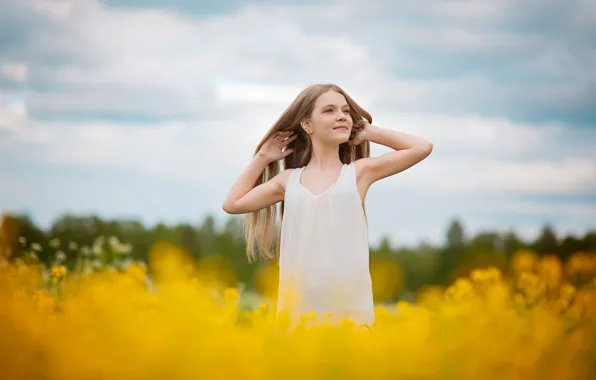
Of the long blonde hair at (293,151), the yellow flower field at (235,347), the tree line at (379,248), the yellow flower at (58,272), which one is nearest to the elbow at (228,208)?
the long blonde hair at (293,151)

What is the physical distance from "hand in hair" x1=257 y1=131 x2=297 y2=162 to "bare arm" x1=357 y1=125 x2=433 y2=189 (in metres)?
0.61

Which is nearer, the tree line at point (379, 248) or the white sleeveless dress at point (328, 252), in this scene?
the white sleeveless dress at point (328, 252)

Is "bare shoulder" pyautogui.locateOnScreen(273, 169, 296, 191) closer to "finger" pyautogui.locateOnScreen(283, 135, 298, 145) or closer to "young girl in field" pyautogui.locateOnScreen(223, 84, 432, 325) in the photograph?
"young girl in field" pyautogui.locateOnScreen(223, 84, 432, 325)

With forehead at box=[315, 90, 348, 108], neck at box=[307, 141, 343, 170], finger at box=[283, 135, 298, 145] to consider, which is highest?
forehead at box=[315, 90, 348, 108]

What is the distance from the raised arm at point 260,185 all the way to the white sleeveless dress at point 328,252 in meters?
0.27

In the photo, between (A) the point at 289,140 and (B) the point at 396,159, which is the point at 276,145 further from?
(B) the point at 396,159

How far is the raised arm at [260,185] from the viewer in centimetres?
462

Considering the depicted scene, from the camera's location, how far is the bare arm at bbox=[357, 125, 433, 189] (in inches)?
174

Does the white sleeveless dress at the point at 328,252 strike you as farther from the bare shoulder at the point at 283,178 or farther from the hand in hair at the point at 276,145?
the hand in hair at the point at 276,145

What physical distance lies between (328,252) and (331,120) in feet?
2.74

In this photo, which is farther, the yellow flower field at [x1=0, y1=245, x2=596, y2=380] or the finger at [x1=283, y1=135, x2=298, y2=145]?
the finger at [x1=283, y1=135, x2=298, y2=145]

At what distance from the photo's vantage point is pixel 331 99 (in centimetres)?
449

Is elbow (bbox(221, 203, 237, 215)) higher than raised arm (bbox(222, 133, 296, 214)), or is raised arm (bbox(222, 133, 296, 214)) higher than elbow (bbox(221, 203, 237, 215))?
raised arm (bbox(222, 133, 296, 214))

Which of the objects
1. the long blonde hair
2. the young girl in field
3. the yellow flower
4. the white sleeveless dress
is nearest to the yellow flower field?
the young girl in field
